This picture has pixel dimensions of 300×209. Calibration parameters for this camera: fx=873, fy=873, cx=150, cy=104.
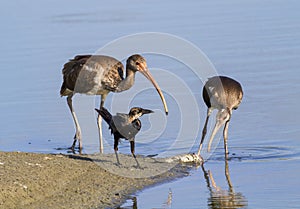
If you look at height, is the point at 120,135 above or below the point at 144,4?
below

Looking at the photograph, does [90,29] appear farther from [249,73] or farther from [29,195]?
[29,195]

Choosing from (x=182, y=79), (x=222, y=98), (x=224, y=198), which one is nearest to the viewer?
(x=224, y=198)

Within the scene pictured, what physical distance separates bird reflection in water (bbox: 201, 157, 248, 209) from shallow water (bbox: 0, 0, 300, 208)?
0.20 feet

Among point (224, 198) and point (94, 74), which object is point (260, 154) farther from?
point (94, 74)

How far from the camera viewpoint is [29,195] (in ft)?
35.1

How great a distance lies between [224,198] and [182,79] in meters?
7.14

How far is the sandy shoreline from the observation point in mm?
10672

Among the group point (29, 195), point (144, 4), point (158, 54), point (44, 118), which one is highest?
point (144, 4)

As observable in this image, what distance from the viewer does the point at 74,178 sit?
38.7ft

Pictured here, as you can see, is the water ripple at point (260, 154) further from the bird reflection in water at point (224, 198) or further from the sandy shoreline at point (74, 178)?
the bird reflection in water at point (224, 198)

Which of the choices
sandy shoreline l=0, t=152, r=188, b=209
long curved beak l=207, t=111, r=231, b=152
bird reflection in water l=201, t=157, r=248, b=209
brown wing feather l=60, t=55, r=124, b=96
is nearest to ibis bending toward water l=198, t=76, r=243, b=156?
long curved beak l=207, t=111, r=231, b=152

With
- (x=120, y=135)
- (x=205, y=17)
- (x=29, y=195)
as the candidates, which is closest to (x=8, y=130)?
(x=120, y=135)

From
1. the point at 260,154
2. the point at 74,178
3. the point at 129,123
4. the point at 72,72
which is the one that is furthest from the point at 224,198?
the point at 72,72

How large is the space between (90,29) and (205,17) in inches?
125
